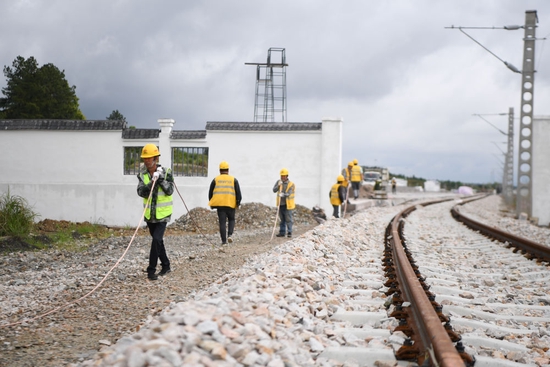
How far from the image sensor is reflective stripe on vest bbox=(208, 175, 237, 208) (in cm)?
1208

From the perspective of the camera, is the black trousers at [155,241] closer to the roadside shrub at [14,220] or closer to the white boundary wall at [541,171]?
the roadside shrub at [14,220]

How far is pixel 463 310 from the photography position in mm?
5426

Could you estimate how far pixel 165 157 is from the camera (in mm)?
22719

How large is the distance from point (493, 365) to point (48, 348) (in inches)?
146

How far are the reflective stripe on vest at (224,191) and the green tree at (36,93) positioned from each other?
35.0m

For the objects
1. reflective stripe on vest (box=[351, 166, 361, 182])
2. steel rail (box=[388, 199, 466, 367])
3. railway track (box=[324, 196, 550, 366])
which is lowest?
railway track (box=[324, 196, 550, 366])

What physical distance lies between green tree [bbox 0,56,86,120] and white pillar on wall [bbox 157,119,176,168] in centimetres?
2407

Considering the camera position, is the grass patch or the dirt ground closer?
the dirt ground

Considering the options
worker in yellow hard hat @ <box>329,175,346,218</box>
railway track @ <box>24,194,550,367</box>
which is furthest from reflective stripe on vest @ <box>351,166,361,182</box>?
railway track @ <box>24,194,550,367</box>

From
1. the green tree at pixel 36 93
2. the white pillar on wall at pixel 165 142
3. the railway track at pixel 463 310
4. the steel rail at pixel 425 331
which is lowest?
the railway track at pixel 463 310

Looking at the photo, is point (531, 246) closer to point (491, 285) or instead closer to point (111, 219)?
point (491, 285)

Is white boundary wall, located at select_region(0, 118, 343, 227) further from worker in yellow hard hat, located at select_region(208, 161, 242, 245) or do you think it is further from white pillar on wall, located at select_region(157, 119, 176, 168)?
worker in yellow hard hat, located at select_region(208, 161, 242, 245)

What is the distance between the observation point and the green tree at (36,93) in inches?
1699

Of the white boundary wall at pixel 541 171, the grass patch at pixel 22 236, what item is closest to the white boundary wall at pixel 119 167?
the grass patch at pixel 22 236
